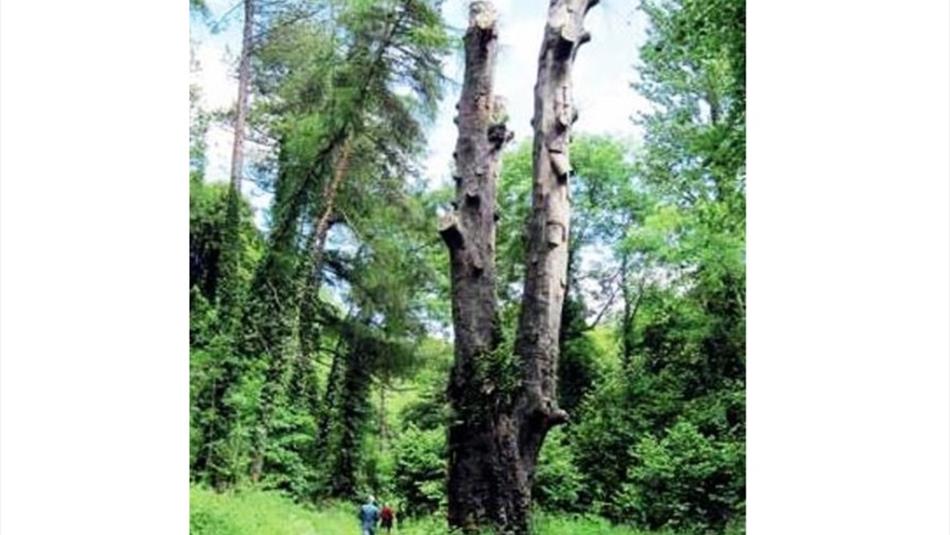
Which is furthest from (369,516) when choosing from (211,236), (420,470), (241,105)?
(241,105)

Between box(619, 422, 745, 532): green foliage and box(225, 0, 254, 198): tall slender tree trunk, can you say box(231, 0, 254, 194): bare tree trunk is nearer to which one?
box(225, 0, 254, 198): tall slender tree trunk

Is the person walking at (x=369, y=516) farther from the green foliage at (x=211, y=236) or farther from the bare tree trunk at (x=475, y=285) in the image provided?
the green foliage at (x=211, y=236)

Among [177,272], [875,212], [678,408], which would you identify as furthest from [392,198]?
[875,212]

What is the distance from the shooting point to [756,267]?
211 inches

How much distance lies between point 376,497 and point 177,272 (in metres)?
1.20

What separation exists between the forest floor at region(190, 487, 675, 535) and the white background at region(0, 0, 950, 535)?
11 cm

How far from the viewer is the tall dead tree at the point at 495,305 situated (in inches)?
216

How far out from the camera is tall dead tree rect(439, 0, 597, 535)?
5.49m

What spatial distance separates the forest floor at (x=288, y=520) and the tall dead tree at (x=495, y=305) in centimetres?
11

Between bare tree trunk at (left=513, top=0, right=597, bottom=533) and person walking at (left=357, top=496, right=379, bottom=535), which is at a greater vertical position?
bare tree trunk at (left=513, top=0, right=597, bottom=533)

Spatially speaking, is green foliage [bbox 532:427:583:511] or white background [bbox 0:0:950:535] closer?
white background [bbox 0:0:950:535]

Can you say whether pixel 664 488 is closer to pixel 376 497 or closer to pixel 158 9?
pixel 376 497

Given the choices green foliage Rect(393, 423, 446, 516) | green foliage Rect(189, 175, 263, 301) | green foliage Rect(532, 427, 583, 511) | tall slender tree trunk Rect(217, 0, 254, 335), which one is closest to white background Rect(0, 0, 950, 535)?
green foliage Rect(189, 175, 263, 301)

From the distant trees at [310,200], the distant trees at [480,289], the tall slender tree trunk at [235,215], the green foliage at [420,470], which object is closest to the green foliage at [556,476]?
the distant trees at [480,289]
